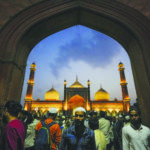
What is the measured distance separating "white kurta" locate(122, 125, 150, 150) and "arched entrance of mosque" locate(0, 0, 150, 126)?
2.12m

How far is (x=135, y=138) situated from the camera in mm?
1645

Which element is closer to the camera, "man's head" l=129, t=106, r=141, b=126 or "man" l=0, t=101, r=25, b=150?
"man" l=0, t=101, r=25, b=150

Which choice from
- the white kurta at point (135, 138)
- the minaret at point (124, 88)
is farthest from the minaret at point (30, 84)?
the white kurta at point (135, 138)

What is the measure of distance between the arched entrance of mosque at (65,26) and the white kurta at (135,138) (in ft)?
6.96

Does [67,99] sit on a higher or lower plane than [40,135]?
higher

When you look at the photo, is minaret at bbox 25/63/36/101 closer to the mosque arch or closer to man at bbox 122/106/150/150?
the mosque arch

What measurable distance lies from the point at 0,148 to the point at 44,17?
15.5 feet

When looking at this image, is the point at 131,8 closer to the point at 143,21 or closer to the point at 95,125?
the point at 143,21

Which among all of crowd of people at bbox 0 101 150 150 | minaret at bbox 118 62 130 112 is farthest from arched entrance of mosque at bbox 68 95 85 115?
crowd of people at bbox 0 101 150 150

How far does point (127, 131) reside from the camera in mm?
1731

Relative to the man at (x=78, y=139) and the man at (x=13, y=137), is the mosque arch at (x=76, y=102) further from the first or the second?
the man at (x=13, y=137)

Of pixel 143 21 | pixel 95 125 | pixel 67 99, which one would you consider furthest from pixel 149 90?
pixel 67 99

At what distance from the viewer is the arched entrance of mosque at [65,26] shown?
3662 millimetres

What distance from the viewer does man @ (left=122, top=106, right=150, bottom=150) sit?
1.60 meters
